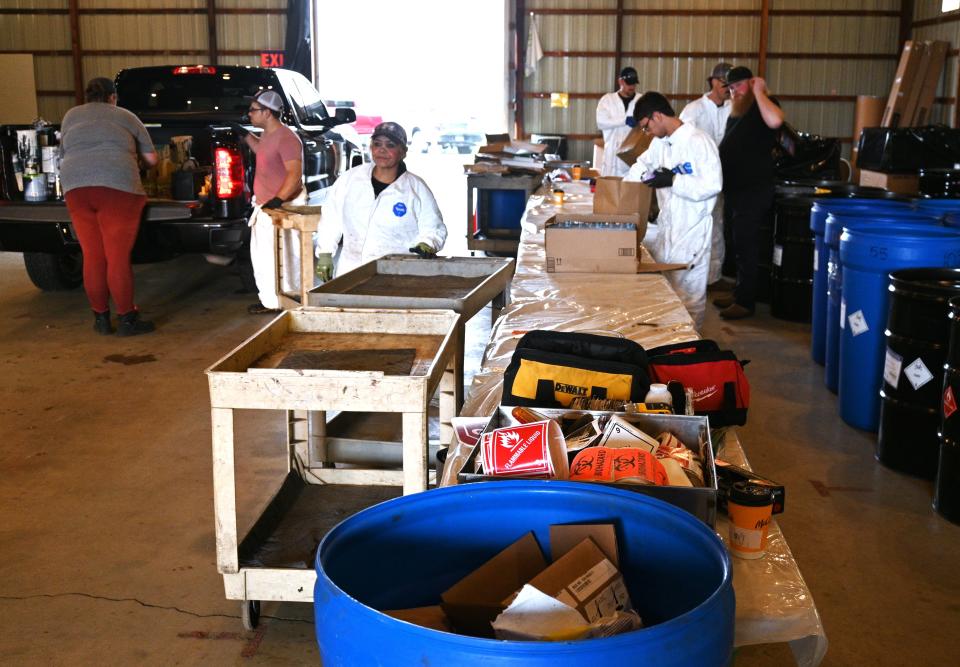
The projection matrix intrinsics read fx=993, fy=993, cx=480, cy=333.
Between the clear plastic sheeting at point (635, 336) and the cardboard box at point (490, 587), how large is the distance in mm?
486

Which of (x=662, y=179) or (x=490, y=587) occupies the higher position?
(x=662, y=179)

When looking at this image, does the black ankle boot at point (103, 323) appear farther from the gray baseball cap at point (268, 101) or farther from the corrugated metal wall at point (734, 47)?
the corrugated metal wall at point (734, 47)

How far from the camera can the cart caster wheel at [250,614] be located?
3008 millimetres

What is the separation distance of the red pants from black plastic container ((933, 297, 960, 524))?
5100mm

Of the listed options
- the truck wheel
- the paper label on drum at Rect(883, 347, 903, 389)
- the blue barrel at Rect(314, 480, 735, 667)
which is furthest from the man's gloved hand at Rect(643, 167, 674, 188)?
the truck wheel

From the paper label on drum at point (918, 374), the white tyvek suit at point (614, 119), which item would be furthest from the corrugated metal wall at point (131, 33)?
the paper label on drum at point (918, 374)

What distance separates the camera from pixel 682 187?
19.5 ft

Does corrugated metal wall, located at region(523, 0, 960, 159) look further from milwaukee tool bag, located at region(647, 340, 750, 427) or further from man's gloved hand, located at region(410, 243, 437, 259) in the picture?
milwaukee tool bag, located at region(647, 340, 750, 427)

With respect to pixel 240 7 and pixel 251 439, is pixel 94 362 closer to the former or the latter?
pixel 251 439

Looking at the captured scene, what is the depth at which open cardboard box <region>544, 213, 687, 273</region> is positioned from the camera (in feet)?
15.3

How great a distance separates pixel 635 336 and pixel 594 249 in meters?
1.31

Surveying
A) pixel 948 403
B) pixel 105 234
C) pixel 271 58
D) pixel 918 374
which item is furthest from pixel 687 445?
pixel 271 58

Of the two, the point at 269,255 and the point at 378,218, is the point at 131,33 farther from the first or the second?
the point at 378,218

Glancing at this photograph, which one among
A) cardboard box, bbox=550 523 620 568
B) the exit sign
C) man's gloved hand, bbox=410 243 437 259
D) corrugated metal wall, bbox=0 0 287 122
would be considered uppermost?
corrugated metal wall, bbox=0 0 287 122
